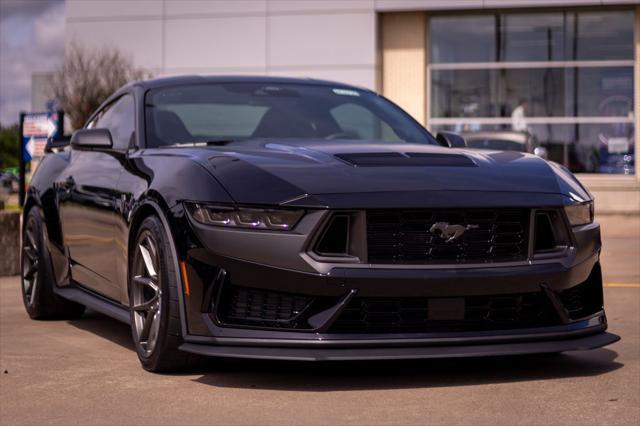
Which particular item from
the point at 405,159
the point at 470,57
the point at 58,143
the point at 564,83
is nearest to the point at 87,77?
the point at 470,57

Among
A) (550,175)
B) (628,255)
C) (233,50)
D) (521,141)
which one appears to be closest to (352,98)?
(550,175)

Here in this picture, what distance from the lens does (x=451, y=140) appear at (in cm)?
658

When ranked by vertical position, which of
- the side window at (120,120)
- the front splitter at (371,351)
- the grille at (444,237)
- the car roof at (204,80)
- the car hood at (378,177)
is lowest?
the front splitter at (371,351)

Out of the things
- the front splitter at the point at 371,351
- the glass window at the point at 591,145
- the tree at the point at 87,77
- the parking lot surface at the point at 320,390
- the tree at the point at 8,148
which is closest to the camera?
the parking lot surface at the point at 320,390

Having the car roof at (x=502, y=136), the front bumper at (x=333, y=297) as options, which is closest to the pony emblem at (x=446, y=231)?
the front bumper at (x=333, y=297)

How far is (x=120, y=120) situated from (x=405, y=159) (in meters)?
2.20

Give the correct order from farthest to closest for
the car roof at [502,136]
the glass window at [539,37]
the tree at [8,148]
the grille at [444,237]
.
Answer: the tree at [8,148]
the glass window at [539,37]
the car roof at [502,136]
the grille at [444,237]

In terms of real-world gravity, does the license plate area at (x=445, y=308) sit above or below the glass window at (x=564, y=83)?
below

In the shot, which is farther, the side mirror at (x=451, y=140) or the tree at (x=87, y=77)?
the tree at (x=87, y=77)

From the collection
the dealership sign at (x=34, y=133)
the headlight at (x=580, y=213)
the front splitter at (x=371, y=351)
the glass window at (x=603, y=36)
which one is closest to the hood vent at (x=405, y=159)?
the headlight at (x=580, y=213)

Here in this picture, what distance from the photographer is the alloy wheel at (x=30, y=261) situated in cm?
769

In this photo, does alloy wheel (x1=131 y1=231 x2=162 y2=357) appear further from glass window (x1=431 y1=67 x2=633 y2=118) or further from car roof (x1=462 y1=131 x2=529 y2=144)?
glass window (x1=431 y1=67 x2=633 y2=118)

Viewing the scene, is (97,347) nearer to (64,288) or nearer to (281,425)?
(64,288)

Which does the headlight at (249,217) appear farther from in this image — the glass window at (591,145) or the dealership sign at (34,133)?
the glass window at (591,145)
